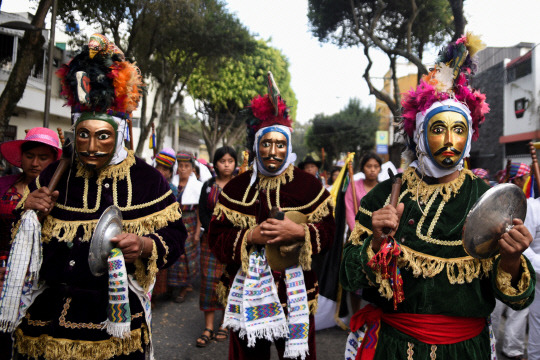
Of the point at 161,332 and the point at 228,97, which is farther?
the point at 228,97

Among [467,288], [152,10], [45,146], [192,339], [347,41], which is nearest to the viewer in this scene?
[467,288]

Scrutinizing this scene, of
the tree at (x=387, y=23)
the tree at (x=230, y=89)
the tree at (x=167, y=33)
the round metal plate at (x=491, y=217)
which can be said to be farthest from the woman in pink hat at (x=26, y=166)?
the tree at (x=230, y=89)

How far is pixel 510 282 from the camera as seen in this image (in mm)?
2115

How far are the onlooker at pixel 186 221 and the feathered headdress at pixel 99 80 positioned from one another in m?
3.54

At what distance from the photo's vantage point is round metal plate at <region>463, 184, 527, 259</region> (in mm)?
1920

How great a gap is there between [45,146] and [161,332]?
2.82 metres

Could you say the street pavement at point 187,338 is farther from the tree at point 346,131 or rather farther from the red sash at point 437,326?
the tree at point 346,131

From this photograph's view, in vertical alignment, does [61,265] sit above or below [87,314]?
above

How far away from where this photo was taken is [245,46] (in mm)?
18016

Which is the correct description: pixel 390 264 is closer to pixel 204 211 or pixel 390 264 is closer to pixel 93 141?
pixel 93 141

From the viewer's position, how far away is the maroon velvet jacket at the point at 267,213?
10.3 ft

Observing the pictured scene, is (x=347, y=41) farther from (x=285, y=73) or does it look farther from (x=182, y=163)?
(x=285, y=73)

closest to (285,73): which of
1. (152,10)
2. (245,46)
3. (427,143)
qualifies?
(245,46)

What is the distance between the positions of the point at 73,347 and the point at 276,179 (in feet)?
5.77
